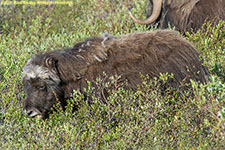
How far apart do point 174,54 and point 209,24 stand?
2.12m

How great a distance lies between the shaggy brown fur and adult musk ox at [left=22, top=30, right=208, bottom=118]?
6.59 feet

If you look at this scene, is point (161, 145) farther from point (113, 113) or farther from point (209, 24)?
point (209, 24)

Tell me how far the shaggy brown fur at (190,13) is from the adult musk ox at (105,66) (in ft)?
6.59

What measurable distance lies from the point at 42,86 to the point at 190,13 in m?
3.22

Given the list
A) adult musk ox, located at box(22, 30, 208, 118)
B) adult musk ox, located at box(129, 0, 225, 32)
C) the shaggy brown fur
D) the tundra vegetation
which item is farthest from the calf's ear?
the shaggy brown fur

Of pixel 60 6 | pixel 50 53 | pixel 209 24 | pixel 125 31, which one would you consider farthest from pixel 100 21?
pixel 50 53

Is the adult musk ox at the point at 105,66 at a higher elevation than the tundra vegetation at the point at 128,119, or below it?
higher

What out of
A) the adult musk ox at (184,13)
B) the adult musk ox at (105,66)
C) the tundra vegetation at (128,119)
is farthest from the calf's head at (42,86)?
the adult musk ox at (184,13)

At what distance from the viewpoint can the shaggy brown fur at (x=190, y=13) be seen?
22.0 feet

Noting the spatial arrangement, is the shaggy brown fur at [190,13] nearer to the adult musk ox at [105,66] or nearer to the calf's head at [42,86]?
the adult musk ox at [105,66]

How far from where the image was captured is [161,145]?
416 centimetres

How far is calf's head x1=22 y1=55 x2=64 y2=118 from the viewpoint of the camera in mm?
4711

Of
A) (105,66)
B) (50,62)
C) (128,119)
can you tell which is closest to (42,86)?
(50,62)

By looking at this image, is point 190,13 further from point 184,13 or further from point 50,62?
point 50,62
